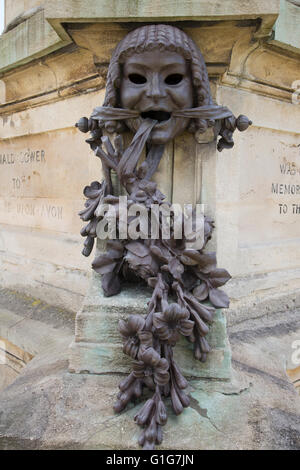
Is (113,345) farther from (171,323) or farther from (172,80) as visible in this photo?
(172,80)

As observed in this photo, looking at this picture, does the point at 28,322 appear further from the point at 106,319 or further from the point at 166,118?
the point at 166,118

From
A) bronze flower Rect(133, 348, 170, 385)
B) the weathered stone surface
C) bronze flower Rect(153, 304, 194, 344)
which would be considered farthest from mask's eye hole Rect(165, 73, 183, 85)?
the weathered stone surface

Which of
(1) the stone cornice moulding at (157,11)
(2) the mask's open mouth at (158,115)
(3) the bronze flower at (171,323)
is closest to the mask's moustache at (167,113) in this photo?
(2) the mask's open mouth at (158,115)

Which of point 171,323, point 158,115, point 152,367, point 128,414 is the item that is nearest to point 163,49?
point 158,115

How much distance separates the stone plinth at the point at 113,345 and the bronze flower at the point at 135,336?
183mm

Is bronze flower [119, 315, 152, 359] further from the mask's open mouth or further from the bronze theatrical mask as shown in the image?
the mask's open mouth

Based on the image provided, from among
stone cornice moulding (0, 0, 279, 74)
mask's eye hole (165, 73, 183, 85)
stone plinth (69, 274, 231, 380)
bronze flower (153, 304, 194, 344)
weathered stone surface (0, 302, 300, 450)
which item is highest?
stone cornice moulding (0, 0, 279, 74)

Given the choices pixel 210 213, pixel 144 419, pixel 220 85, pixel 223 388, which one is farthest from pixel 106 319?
pixel 220 85

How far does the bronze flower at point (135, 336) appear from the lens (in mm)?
971

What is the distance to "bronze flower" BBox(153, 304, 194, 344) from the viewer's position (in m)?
0.99

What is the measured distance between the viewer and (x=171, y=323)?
102cm

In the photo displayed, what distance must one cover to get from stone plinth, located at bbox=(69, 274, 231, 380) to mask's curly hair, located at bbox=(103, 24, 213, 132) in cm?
70

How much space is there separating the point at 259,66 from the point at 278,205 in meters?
0.81

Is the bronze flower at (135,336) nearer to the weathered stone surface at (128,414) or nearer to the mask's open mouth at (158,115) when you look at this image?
the weathered stone surface at (128,414)
